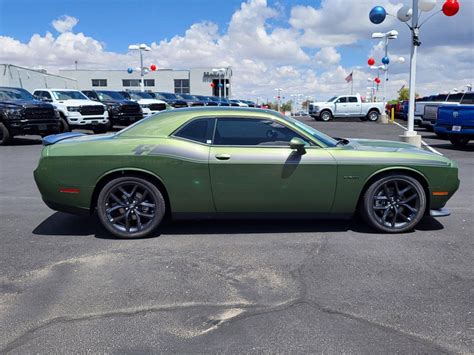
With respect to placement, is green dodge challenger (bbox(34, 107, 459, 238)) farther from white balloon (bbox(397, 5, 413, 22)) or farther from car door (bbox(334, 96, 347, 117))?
car door (bbox(334, 96, 347, 117))

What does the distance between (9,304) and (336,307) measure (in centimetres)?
251

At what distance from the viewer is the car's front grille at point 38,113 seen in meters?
14.2

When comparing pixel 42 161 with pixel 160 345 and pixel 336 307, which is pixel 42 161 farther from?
pixel 336 307

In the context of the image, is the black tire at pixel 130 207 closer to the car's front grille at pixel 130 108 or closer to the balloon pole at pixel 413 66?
the balloon pole at pixel 413 66

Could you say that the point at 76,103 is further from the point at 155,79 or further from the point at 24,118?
the point at 155,79

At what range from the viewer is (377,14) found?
51.3ft

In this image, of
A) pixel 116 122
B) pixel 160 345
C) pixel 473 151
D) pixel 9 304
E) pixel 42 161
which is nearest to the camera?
pixel 160 345

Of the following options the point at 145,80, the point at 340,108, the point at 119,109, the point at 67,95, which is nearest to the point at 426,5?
the point at 119,109

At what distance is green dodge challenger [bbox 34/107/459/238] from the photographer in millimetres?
4707

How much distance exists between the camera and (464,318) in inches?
122

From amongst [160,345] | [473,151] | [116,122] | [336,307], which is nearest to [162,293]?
[160,345]

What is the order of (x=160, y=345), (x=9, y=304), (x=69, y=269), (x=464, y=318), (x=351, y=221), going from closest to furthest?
(x=160, y=345) → (x=464, y=318) → (x=9, y=304) → (x=69, y=269) → (x=351, y=221)

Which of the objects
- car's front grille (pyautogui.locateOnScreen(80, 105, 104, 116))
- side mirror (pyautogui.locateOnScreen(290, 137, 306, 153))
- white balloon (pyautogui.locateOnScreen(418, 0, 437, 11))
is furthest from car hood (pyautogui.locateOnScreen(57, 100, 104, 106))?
side mirror (pyautogui.locateOnScreen(290, 137, 306, 153))

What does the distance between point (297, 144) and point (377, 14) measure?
43.0ft
